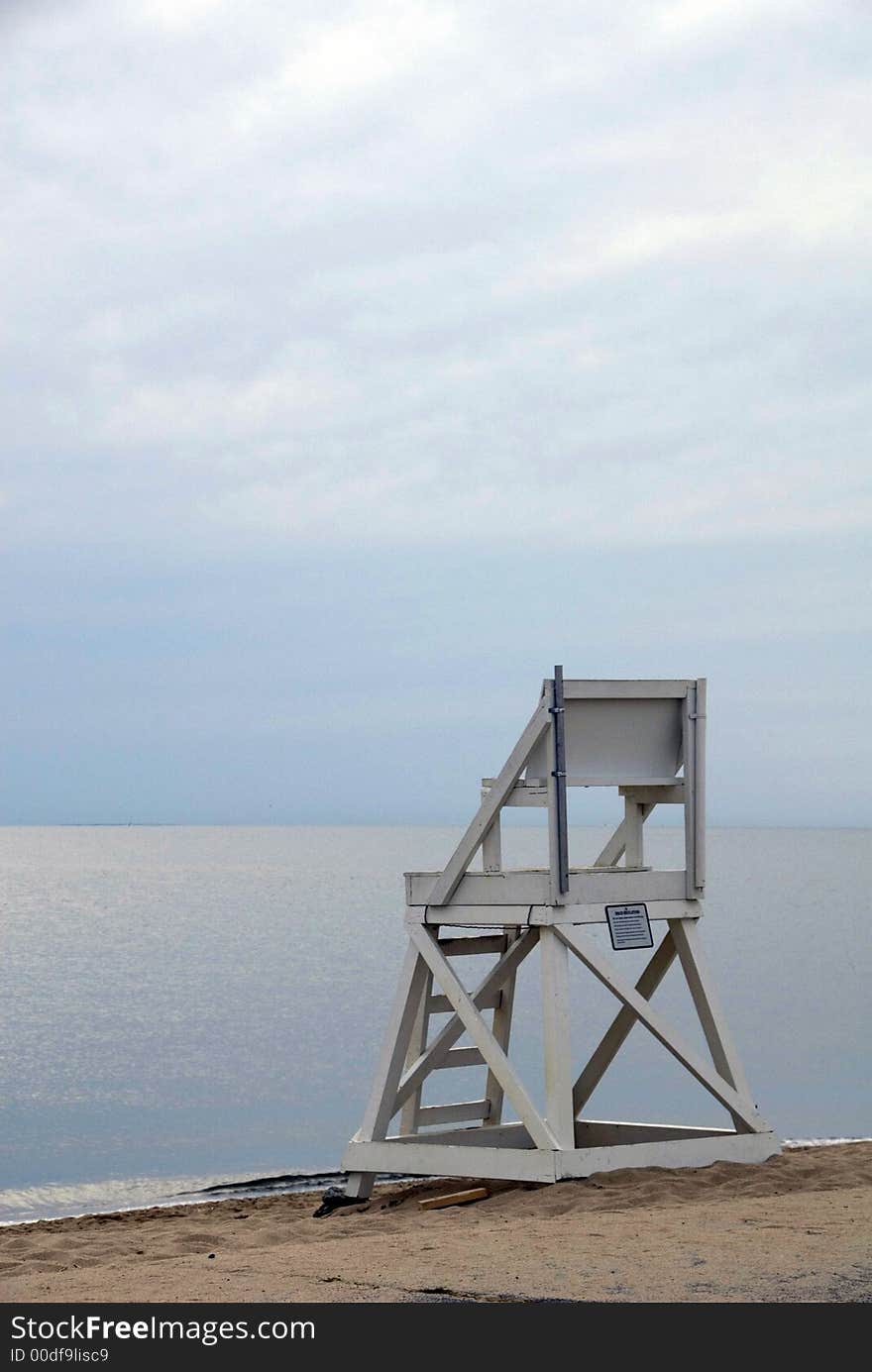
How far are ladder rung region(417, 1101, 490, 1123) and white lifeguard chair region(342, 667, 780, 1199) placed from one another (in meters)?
0.68

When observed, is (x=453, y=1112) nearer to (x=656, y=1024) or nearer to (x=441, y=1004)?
(x=441, y=1004)

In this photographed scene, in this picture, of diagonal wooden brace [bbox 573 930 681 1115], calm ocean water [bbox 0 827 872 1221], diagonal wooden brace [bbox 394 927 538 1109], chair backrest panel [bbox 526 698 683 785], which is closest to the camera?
chair backrest panel [bbox 526 698 683 785]

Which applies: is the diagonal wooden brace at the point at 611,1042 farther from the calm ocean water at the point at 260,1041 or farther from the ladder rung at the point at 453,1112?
the calm ocean water at the point at 260,1041

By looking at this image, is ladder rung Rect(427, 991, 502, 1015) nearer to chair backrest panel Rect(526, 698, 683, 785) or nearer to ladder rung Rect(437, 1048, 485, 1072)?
ladder rung Rect(437, 1048, 485, 1072)

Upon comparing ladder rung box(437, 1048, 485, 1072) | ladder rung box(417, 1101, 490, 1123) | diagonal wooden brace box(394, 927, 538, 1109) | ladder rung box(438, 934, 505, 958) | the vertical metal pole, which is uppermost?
the vertical metal pole

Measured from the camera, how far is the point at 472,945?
11.5m

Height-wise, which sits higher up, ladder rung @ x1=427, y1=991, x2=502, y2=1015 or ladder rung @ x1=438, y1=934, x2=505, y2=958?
ladder rung @ x1=438, y1=934, x2=505, y2=958

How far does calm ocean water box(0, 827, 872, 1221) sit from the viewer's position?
17203 millimetres

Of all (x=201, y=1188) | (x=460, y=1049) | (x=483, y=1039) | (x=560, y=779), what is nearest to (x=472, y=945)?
→ (x=460, y=1049)

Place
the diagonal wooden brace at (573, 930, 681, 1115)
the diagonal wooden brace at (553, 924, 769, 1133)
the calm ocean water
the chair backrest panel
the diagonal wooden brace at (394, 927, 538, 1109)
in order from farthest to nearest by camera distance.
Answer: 1. the calm ocean water
2. the diagonal wooden brace at (573, 930, 681, 1115)
3. the diagonal wooden brace at (394, 927, 538, 1109)
4. the chair backrest panel
5. the diagonal wooden brace at (553, 924, 769, 1133)

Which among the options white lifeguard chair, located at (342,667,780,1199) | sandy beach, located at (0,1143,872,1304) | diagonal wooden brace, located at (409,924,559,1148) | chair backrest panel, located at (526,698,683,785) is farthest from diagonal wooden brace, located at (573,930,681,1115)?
chair backrest panel, located at (526,698,683,785)

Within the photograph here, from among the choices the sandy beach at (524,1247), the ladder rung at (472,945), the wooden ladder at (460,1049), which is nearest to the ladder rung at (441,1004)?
the wooden ladder at (460,1049)

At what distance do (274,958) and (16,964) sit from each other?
735 centimetres

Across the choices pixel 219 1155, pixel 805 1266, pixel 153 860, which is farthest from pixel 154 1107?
pixel 153 860
